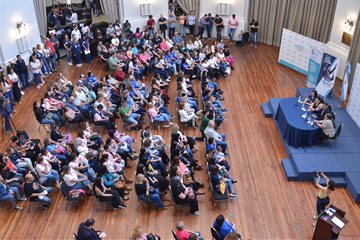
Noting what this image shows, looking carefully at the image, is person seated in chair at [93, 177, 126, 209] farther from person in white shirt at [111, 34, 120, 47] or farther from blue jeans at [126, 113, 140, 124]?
person in white shirt at [111, 34, 120, 47]

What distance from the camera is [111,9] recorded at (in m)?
16.9

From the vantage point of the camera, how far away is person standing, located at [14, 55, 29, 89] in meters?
12.2

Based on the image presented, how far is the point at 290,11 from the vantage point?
625 inches

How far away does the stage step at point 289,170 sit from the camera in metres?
8.58

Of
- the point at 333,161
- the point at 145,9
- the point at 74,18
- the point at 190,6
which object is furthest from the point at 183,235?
the point at 190,6

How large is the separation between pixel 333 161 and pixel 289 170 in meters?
1.08

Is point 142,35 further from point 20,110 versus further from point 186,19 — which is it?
point 20,110

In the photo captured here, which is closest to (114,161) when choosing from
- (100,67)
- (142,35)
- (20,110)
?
(20,110)

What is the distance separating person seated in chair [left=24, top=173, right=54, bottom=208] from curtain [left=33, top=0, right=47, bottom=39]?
9.56 metres

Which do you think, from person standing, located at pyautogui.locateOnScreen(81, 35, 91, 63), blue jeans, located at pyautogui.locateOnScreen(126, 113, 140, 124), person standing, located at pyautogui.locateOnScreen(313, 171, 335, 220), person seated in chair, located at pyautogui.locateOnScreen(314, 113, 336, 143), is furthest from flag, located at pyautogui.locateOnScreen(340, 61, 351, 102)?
person standing, located at pyautogui.locateOnScreen(81, 35, 91, 63)

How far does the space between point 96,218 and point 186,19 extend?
12.2 meters

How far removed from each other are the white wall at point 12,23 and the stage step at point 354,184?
36.1ft

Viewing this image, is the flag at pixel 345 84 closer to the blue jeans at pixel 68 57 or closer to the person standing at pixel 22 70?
the blue jeans at pixel 68 57

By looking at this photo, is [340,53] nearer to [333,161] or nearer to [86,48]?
[333,161]
